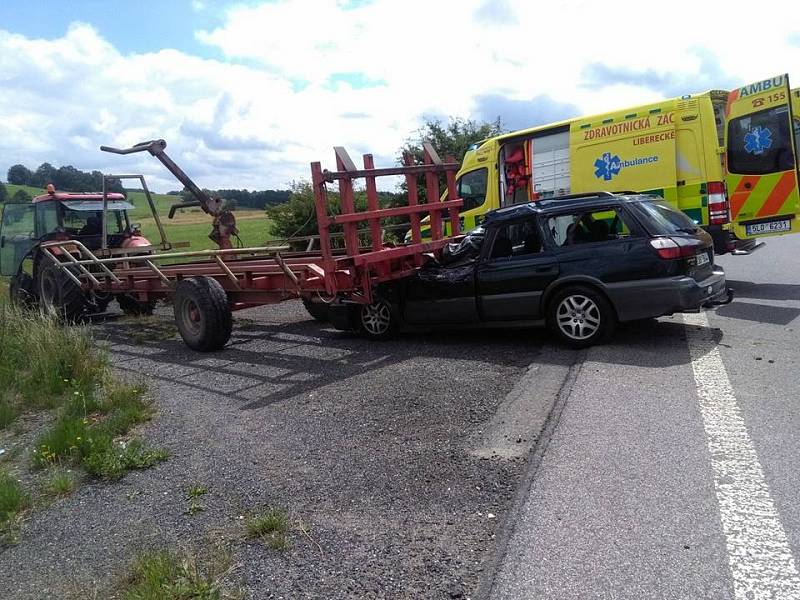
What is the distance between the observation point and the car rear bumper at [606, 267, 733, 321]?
6.65 m

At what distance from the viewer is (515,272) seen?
24.7 ft

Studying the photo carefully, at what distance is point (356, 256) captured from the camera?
756 centimetres

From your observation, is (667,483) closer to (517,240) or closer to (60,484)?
A: (60,484)

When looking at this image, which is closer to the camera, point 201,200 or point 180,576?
point 180,576

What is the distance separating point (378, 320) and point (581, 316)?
8.86 feet

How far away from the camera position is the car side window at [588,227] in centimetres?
716

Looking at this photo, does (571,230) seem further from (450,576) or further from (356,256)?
(450,576)

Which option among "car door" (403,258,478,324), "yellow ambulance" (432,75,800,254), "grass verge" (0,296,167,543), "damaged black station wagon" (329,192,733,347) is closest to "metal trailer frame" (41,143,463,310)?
"car door" (403,258,478,324)

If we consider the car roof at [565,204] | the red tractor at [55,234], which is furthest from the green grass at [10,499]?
the red tractor at [55,234]

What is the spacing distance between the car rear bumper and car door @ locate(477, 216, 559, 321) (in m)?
0.75

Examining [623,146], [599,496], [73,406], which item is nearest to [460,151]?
[623,146]

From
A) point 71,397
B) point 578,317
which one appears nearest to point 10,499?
point 71,397

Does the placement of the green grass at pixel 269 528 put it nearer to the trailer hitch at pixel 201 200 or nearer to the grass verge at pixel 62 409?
the grass verge at pixel 62 409

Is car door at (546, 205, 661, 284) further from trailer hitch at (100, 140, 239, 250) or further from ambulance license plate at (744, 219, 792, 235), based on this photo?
trailer hitch at (100, 140, 239, 250)
